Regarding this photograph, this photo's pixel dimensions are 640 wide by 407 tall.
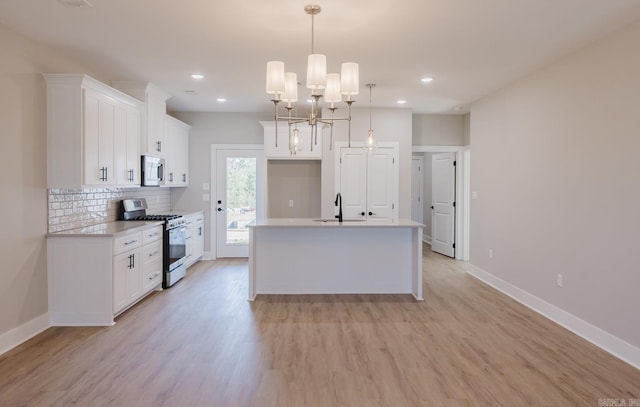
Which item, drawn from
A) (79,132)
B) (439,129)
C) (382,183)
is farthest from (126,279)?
(439,129)

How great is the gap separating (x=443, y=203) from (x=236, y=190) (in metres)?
4.08

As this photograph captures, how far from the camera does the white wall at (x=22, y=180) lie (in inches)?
126

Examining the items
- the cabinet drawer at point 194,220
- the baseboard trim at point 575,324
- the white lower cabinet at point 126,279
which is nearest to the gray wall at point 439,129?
the baseboard trim at point 575,324

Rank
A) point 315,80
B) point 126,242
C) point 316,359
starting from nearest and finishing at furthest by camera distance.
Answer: point 315,80 → point 316,359 → point 126,242

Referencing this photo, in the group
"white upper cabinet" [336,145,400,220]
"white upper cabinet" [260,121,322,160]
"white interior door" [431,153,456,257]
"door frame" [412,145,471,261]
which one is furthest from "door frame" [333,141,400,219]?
"white interior door" [431,153,456,257]

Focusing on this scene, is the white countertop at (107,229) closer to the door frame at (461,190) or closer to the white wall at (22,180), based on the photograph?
the white wall at (22,180)

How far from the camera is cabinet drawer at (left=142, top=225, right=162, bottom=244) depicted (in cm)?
451

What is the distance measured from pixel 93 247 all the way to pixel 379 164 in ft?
14.6

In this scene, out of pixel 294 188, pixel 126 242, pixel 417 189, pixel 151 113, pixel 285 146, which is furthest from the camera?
pixel 417 189

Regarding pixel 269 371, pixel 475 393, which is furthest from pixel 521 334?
pixel 269 371

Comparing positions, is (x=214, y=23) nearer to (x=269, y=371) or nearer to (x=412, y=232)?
(x=269, y=371)

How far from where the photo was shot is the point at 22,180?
133 inches

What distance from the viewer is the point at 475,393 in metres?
2.54

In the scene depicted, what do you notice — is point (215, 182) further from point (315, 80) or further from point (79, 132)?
point (315, 80)
